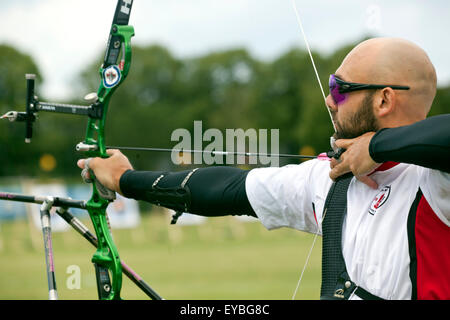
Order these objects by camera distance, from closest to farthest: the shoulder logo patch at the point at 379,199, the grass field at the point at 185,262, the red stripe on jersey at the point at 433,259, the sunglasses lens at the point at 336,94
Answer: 1. the red stripe on jersey at the point at 433,259
2. the shoulder logo patch at the point at 379,199
3. the sunglasses lens at the point at 336,94
4. the grass field at the point at 185,262

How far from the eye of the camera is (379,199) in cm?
232

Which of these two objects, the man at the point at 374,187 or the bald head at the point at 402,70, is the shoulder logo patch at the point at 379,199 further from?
the bald head at the point at 402,70

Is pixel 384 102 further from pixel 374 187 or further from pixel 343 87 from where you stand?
pixel 374 187

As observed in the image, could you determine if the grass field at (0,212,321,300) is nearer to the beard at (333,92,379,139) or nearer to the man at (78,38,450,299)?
the man at (78,38,450,299)

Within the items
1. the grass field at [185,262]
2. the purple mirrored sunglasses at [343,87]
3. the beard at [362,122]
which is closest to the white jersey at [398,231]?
the beard at [362,122]

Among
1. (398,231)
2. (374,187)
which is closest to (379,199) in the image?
(374,187)

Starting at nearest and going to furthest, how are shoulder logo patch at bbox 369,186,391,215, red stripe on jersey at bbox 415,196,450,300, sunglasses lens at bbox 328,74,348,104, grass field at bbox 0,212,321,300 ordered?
red stripe on jersey at bbox 415,196,450,300 < shoulder logo patch at bbox 369,186,391,215 < sunglasses lens at bbox 328,74,348,104 < grass field at bbox 0,212,321,300

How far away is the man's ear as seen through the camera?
7.65ft

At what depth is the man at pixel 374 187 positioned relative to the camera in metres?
2.12

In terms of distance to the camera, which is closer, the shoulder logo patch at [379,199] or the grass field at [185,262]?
the shoulder logo patch at [379,199]

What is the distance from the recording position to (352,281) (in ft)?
7.51

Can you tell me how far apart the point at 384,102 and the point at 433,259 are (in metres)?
0.60

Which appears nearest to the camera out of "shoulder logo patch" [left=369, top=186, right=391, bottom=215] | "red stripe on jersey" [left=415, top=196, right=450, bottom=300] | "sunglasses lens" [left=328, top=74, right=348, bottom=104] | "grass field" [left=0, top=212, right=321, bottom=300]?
"red stripe on jersey" [left=415, top=196, right=450, bottom=300]

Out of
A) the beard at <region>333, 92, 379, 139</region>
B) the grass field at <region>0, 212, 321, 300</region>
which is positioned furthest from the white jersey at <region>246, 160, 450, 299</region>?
the grass field at <region>0, 212, 321, 300</region>
